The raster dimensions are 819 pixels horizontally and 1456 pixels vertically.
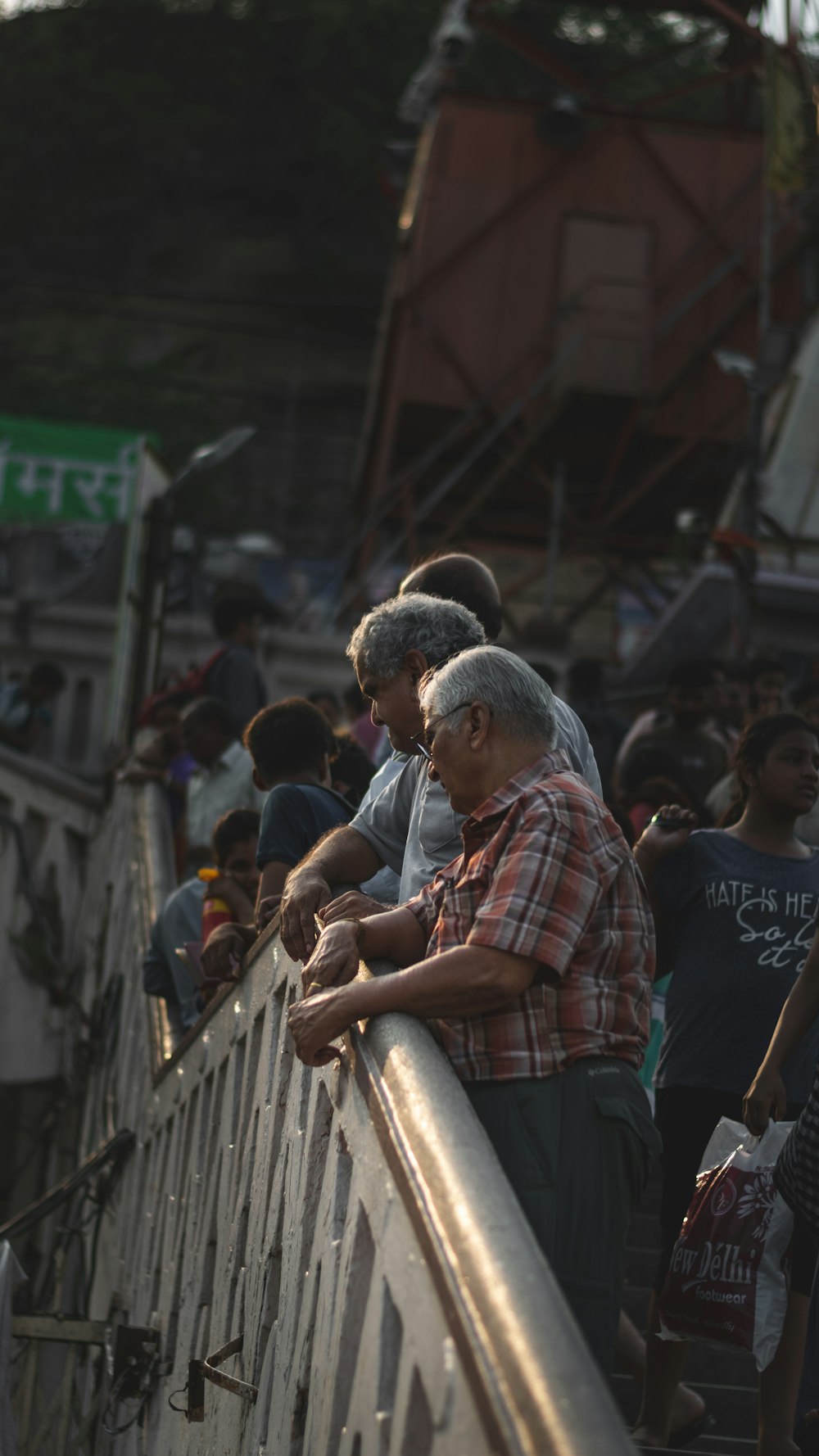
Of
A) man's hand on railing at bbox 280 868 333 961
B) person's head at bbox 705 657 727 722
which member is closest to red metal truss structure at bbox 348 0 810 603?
person's head at bbox 705 657 727 722

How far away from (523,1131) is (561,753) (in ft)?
2.11

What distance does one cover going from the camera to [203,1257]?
13.3ft

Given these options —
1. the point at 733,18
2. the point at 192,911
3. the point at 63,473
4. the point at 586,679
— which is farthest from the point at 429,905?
the point at 733,18

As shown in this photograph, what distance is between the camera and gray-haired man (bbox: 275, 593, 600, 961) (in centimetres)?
329

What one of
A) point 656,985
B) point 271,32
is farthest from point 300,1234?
point 271,32

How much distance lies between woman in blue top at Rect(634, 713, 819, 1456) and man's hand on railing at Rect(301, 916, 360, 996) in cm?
144

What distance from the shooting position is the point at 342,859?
3611 millimetres

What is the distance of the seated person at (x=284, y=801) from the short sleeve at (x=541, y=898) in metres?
1.53

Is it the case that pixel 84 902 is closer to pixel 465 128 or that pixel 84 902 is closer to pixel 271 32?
pixel 465 128

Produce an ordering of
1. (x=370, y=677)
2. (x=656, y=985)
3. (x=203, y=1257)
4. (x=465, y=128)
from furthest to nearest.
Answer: (x=465, y=128)
(x=656, y=985)
(x=203, y=1257)
(x=370, y=677)

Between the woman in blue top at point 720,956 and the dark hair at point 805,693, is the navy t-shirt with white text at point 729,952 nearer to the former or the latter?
the woman in blue top at point 720,956

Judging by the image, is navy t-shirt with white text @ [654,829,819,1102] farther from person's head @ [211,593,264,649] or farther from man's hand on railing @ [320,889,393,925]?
person's head @ [211,593,264,649]

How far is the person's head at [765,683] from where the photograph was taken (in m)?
7.72

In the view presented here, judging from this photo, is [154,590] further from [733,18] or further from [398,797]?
[733,18]
